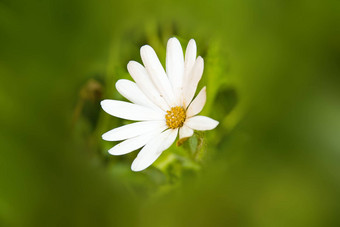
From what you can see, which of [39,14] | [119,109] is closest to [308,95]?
[119,109]

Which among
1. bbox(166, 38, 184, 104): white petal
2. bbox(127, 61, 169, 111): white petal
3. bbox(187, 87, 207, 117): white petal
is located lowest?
bbox(187, 87, 207, 117): white petal

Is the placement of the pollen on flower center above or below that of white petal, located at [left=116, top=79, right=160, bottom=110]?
below
